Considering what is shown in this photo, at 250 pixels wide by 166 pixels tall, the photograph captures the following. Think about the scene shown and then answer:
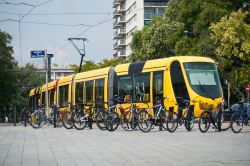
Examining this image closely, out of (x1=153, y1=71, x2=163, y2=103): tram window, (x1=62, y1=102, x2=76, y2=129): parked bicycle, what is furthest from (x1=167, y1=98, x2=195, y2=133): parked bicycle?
(x1=153, y1=71, x2=163, y2=103): tram window

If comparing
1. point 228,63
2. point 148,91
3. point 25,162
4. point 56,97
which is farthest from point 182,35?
point 25,162

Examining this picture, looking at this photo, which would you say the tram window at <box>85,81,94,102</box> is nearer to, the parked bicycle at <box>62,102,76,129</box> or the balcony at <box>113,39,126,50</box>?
the parked bicycle at <box>62,102,76,129</box>

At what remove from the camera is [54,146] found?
500 inches

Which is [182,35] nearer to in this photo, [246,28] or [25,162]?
[246,28]

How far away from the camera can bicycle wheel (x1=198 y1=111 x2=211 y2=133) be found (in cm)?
1708

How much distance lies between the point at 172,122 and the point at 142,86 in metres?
7.53

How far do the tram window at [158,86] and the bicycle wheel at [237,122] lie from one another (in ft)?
23.0

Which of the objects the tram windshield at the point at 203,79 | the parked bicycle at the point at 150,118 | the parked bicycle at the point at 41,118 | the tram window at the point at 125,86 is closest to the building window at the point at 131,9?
the tram window at the point at 125,86

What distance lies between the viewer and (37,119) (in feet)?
74.6

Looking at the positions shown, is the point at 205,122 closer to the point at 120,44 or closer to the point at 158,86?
the point at 158,86

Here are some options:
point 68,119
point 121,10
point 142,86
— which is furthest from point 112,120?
point 121,10

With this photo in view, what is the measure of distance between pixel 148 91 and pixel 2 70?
1245 inches

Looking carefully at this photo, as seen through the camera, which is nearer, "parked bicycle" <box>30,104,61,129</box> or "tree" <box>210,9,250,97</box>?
"parked bicycle" <box>30,104,61,129</box>

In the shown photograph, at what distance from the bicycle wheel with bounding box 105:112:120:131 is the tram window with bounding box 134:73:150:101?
18.7 ft
